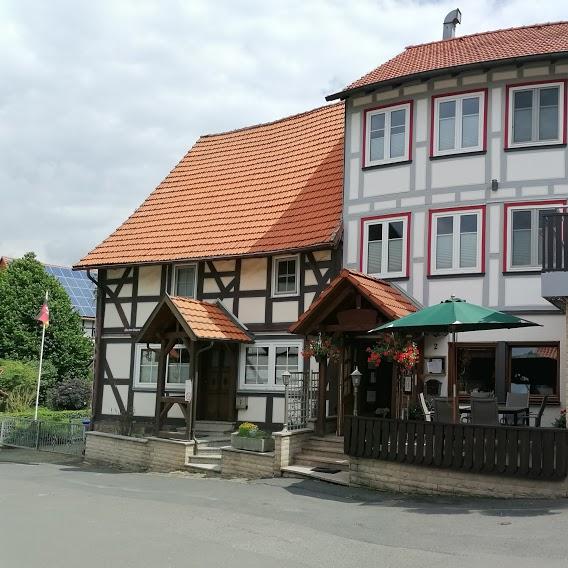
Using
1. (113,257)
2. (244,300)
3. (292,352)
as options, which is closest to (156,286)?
(113,257)

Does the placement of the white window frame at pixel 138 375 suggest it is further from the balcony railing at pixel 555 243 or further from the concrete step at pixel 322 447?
the balcony railing at pixel 555 243

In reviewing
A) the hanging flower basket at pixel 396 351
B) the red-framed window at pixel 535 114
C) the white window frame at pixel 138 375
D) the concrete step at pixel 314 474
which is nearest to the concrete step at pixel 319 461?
the concrete step at pixel 314 474

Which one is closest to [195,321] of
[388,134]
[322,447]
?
[322,447]

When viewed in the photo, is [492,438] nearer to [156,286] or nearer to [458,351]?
[458,351]

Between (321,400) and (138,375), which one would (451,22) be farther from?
(138,375)

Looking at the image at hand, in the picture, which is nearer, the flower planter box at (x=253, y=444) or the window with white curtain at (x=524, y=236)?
the window with white curtain at (x=524, y=236)

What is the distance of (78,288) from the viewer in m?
54.9

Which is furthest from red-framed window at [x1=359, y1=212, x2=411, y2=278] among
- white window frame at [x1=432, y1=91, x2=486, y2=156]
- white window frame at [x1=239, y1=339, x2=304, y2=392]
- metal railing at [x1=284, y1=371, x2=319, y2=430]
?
metal railing at [x1=284, y1=371, x2=319, y2=430]

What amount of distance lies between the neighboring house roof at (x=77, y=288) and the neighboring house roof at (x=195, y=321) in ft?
105

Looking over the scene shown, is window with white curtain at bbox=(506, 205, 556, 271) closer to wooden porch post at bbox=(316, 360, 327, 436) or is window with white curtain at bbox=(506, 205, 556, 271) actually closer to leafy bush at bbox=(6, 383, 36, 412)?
wooden porch post at bbox=(316, 360, 327, 436)

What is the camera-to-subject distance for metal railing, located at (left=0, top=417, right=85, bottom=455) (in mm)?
23234

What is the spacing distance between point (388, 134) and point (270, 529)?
10.9 meters

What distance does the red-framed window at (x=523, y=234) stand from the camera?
1650 centimetres

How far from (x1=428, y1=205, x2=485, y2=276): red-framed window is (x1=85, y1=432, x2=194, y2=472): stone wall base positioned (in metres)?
7.18
